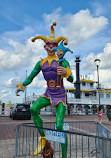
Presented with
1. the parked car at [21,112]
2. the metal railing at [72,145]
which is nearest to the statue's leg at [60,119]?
the metal railing at [72,145]

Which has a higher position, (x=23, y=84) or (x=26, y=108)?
(x=23, y=84)

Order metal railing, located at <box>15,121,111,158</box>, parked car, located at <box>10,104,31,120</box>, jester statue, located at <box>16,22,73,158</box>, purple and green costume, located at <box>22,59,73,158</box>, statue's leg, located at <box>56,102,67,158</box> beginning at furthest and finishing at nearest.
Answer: parked car, located at <box>10,104,31,120</box>, purple and green costume, located at <box>22,59,73,158</box>, jester statue, located at <box>16,22,73,158</box>, statue's leg, located at <box>56,102,67,158</box>, metal railing, located at <box>15,121,111,158</box>

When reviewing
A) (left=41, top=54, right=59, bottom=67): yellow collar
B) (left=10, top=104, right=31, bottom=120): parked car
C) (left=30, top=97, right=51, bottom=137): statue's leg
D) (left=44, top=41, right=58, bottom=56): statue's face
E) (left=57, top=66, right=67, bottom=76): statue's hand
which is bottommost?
(left=10, top=104, right=31, bottom=120): parked car

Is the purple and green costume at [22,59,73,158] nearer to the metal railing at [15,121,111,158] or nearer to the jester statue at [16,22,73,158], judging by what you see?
the jester statue at [16,22,73,158]

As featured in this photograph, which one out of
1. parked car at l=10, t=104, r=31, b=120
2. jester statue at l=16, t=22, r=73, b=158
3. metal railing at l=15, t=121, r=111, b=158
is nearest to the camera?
metal railing at l=15, t=121, r=111, b=158

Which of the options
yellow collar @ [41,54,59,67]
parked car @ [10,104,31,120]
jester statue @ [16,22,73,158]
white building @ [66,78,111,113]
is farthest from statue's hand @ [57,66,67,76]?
white building @ [66,78,111,113]

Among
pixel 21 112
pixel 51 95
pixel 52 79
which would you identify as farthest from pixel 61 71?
pixel 21 112

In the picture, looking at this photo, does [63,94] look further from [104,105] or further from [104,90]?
[104,90]

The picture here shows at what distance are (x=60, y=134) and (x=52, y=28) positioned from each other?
2.76m

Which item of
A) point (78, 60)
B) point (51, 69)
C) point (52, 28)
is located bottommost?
point (51, 69)

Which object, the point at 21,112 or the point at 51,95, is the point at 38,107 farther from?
the point at 21,112

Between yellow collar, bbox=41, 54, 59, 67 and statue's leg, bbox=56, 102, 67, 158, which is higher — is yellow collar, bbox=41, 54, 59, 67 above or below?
above

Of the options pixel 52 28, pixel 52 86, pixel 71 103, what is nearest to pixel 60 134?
pixel 52 86

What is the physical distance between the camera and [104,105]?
1256 inches
